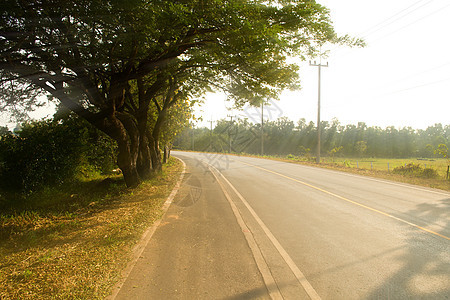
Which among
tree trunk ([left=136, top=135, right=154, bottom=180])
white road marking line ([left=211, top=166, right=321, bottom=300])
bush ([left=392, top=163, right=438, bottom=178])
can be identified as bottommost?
white road marking line ([left=211, top=166, right=321, bottom=300])

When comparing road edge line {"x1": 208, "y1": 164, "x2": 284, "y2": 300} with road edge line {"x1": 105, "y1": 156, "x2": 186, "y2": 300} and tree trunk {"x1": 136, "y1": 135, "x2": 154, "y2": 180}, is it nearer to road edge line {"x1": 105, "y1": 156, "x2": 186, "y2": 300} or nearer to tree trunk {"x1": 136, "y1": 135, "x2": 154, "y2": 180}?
road edge line {"x1": 105, "y1": 156, "x2": 186, "y2": 300}

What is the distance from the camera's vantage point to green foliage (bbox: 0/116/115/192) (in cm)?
968

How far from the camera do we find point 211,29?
7.33m

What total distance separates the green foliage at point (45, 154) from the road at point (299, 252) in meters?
6.20

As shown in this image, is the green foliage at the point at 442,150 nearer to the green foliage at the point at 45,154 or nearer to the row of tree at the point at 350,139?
the green foliage at the point at 45,154

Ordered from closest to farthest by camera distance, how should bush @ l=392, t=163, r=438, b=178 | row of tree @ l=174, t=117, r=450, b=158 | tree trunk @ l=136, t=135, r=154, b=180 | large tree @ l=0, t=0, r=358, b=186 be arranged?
large tree @ l=0, t=0, r=358, b=186 → tree trunk @ l=136, t=135, r=154, b=180 → bush @ l=392, t=163, r=438, b=178 → row of tree @ l=174, t=117, r=450, b=158

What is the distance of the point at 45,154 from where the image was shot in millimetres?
10289

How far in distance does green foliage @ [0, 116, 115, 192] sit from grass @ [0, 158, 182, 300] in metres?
0.93

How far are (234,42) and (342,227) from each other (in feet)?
18.0

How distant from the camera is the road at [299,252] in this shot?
132 inches

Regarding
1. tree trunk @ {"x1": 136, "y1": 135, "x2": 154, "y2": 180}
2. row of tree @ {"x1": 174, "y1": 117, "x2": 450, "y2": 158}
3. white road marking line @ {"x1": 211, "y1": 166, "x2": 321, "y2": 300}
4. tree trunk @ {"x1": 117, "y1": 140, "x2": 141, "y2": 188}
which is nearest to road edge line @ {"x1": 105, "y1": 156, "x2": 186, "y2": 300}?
white road marking line @ {"x1": 211, "y1": 166, "x2": 321, "y2": 300}

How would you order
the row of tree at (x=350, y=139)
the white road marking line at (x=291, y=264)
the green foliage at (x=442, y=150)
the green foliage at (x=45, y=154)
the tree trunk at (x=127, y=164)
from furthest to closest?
the row of tree at (x=350, y=139) < the green foliage at (x=442, y=150) < the tree trunk at (x=127, y=164) < the green foliage at (x=45, y=154) < the white road marking line at (x=291, y=264)

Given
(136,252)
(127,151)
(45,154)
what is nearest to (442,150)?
(127,151)

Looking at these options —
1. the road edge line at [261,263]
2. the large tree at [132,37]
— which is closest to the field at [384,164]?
the large tree at [132,37]
